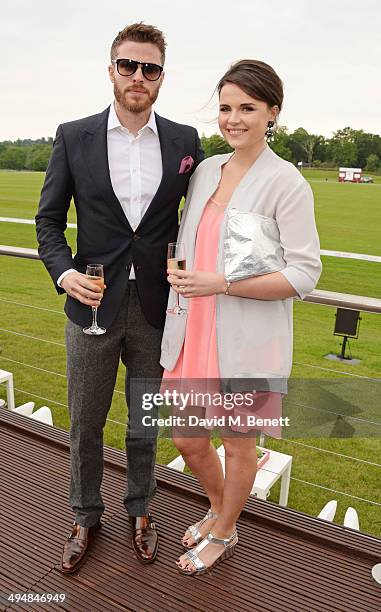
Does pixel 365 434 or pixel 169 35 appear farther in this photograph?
pixel 365 434

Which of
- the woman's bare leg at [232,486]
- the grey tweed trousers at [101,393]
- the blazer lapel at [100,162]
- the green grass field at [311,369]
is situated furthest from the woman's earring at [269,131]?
the green grass field at [311,369]

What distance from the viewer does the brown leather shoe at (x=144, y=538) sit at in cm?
195

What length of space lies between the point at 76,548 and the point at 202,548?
1.48 feet

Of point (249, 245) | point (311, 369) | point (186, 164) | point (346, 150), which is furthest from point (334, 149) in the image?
point (249, 245)

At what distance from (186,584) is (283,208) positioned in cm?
131

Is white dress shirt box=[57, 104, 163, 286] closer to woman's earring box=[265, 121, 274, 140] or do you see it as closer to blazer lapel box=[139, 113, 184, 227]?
blazer lapel box=[139, 113, 184, 227]

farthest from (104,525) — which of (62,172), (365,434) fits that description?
(365,434)

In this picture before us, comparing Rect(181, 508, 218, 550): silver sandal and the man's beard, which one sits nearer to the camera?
the man's beard

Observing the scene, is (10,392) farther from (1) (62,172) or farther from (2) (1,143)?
(2) (1,143)

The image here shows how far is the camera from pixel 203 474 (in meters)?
1.94

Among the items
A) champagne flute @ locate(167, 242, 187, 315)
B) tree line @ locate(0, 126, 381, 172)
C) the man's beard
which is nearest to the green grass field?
champagne flute @ locate(167, 242, 187, 315)

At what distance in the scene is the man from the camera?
1654 millimetres

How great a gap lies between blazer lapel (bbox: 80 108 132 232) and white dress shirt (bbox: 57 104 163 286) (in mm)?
35

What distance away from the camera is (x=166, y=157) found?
5.68 feet
